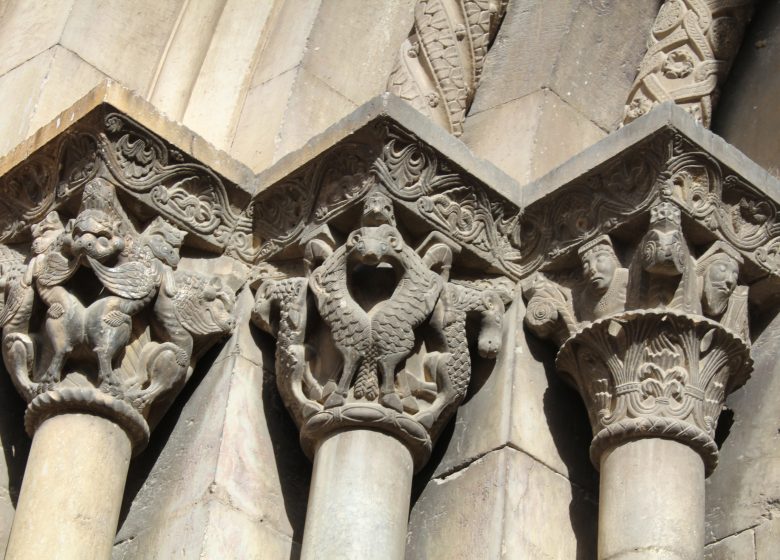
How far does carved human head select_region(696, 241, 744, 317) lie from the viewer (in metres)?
5.16

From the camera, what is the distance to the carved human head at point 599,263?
5.22 metres

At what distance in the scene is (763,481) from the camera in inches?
200

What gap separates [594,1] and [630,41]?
172 millimetres

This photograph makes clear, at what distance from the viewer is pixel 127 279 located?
17.2 ft

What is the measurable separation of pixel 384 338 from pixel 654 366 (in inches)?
28.0

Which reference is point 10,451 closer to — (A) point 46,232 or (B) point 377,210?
(A) point 46,232

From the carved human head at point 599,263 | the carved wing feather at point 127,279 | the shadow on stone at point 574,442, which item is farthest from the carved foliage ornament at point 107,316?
the carved human head at point 599,263

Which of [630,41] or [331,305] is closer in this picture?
[331,305]

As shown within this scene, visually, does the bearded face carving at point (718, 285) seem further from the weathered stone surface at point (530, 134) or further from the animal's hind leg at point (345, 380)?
the animal's hind leg at point (345, 380)

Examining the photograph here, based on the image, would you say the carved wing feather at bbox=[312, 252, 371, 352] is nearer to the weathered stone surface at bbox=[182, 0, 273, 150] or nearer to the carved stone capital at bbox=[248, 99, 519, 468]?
the carved stone capital at bbox=[248, 99, 519, 468]

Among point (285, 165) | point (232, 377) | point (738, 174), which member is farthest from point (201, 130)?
point (738, 174)

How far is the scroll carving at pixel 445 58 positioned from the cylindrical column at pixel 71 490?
1469mm

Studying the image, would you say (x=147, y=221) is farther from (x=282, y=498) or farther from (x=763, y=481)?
(x=763, y=481)

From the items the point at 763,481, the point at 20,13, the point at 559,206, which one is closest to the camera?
the point at 763,481
